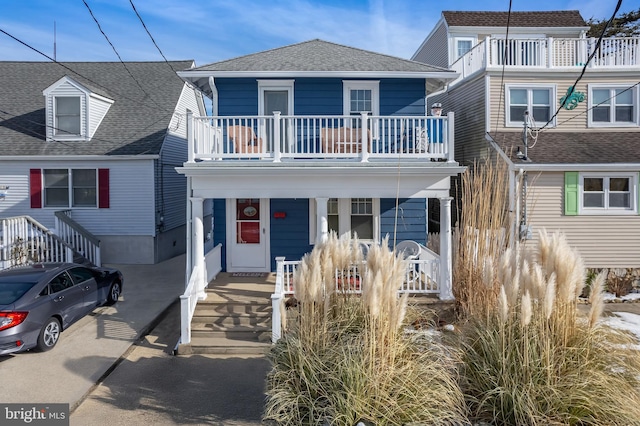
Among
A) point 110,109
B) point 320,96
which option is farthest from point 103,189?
point 320,96

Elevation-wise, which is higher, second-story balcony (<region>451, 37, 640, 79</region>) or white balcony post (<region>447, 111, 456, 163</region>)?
second-story balcony (<region>451, 37, 640, 79</region>)

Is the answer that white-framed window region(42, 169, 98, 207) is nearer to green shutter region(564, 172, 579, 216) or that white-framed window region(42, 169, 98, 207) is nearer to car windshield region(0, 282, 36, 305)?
car windshield region(0, 282, 36, 305)

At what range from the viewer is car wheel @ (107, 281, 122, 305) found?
33.7 feet

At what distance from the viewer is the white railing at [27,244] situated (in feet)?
40.1

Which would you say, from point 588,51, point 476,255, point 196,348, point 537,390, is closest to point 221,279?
point 196,348

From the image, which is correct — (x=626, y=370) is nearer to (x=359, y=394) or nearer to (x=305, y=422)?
(x=359, y=394)

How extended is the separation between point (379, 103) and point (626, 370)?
8635 millimetres

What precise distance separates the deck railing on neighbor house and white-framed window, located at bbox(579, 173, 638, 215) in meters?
6.00

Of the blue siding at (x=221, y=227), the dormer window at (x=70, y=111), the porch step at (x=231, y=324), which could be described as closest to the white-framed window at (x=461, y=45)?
the blue siding at (x=221, y=227)

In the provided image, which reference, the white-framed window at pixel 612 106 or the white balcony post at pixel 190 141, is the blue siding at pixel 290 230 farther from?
the white-framed window at pixel 612 106

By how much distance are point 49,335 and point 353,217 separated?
22.6 ft

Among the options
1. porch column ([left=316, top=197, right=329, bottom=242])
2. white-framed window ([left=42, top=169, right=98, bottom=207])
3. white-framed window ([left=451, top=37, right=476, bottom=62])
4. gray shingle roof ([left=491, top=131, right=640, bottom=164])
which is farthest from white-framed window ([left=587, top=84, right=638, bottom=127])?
white-framed window ([left=42, top=169, right=98, bottom=207])

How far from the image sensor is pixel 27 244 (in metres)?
12.7

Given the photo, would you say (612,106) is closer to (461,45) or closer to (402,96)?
(461,45)
